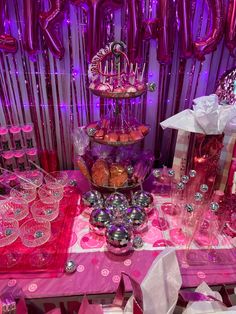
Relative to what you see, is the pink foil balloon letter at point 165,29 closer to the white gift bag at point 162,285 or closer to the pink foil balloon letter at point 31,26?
the pink foil balloon letter at point 31,26

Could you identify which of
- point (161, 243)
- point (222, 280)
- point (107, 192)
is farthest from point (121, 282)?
point (107, 192)

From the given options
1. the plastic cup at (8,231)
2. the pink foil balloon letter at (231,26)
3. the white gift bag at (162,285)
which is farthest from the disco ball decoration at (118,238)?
the pink foil balloon letter at (231,26)

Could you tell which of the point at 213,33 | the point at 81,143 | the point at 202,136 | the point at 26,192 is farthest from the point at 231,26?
the point at 26,192

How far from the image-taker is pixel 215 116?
110 cm

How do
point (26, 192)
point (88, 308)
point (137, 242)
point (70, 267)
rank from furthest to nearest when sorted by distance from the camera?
point (26, 192) → point (137, 242) → point (70, 267) → point (88, 308)

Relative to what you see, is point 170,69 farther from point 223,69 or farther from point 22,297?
point 22,297

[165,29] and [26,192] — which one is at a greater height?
[165,29]

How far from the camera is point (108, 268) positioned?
1.02 meters

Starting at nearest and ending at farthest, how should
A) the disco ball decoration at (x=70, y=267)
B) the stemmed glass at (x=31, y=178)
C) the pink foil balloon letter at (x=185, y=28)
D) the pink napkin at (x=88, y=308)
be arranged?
the pink napkin at (x=88, y=308), the disco ball decoration at (x=70, y=267), the pink foil balloon letter at (x=185, y=28), the stemmed glass at (x=31, y=178)

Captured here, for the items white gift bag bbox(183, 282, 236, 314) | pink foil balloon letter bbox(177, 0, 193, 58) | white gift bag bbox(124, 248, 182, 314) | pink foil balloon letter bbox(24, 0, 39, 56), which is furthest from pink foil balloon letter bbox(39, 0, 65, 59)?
white gift bag bbox(183, 282, 236, 314)

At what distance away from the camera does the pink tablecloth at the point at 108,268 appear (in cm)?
95

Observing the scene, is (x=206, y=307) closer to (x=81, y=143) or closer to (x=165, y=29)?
(x=81, y=143)

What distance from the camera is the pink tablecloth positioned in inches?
37.3

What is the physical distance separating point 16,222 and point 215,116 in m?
0.96
